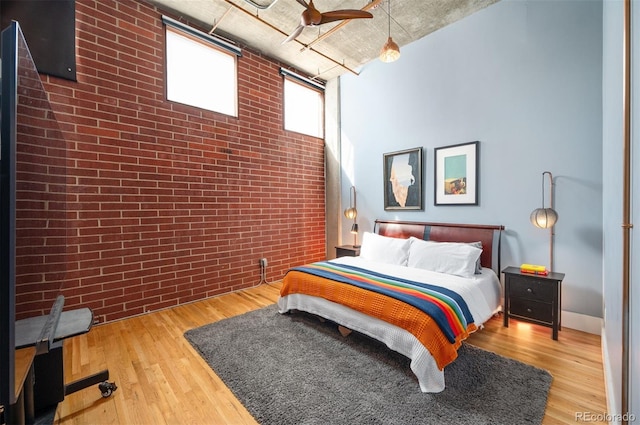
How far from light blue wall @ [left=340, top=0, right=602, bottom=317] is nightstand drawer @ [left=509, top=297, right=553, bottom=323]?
454 millimetres

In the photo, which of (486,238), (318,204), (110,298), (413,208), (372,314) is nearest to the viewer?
(372,314)

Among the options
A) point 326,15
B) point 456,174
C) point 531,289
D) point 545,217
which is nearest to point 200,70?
point 326,15

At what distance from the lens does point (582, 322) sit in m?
2.60

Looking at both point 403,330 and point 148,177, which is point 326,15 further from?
point 403,330

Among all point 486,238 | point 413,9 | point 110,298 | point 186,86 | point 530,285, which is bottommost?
point 110,298

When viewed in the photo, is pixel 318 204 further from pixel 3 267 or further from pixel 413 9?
pixel 3 267

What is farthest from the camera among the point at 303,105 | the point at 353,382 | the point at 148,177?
the point at 303,105

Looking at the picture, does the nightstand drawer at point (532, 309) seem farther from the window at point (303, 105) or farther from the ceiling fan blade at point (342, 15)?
the window at point (303, 105)

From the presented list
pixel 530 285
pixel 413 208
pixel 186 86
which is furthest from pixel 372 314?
pixel 186 86

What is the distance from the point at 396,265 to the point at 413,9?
3.10 meters

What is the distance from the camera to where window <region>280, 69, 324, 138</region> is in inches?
181

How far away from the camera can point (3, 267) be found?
29.1 inches

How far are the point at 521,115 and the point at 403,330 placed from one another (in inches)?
107

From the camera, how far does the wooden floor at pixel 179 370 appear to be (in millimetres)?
1629
